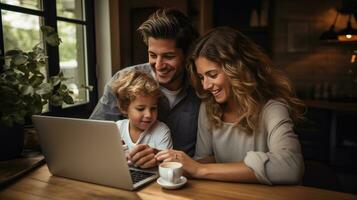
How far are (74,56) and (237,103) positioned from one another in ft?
6.87

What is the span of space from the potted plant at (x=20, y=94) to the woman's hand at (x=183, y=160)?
43 cm

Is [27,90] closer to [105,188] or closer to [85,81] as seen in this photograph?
[105,188]

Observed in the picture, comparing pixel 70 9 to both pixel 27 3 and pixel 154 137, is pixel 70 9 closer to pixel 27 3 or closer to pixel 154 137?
pixel 27 3

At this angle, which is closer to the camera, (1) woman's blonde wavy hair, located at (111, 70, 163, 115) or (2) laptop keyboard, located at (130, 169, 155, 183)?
(2) laptop keyboard, located at (130, 169, 155, 183)

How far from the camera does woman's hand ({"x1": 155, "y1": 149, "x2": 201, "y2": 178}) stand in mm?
1094

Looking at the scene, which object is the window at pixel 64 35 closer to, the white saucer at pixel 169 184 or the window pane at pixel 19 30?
the window pane at pixel 19 30

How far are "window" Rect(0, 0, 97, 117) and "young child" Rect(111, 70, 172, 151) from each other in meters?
0.79

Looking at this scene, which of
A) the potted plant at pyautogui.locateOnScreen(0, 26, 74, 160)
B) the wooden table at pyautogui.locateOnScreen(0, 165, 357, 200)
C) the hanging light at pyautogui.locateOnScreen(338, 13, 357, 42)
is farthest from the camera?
the hanging light at pyautogui.locateOnScreen(338, 13, 357, 42)

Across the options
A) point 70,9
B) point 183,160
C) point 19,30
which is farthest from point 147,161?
point 70,9

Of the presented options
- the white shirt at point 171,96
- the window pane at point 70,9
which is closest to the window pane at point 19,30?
the window pane at point 70,9

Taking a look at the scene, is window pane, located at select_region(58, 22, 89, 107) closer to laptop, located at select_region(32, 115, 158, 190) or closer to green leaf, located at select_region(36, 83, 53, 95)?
green leaf, located at select_region(36, 83, 53, 95)

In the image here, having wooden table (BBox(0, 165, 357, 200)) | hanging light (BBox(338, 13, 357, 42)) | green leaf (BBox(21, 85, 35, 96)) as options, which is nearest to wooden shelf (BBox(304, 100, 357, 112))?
hanging light (BBox(338, 13, 357, 42))

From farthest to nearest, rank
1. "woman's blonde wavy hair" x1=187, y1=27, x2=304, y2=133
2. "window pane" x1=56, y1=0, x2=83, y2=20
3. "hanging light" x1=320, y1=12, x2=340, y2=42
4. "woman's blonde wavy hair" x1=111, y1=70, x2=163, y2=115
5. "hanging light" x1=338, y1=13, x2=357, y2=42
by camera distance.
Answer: "hanging light" x1=320, y1=12, x2=340, y2=42 < "hanging light" x1=338, y1=13, x2=357, y2=42 < "window pane" x1=56, y1=0, x2=83, y2=20 < "woman's blonde wavy hair" x1=111, y1=70, x2=163, y2=115 < "woman's blonde wavy hair" x1=187, y1=27, x2=304, y2=133

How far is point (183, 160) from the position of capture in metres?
1.12
